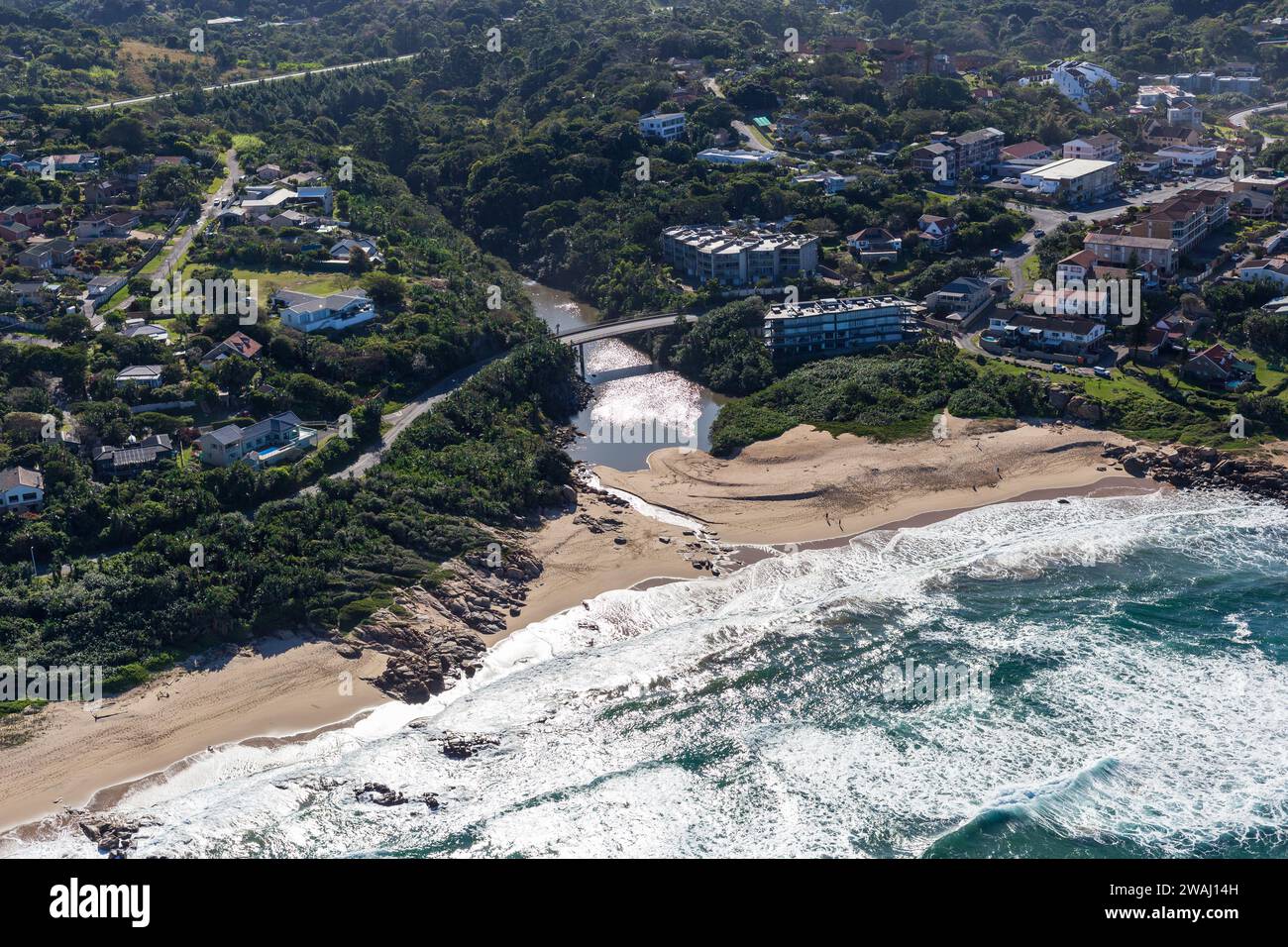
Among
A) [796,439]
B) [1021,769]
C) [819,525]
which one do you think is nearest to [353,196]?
[796,439]

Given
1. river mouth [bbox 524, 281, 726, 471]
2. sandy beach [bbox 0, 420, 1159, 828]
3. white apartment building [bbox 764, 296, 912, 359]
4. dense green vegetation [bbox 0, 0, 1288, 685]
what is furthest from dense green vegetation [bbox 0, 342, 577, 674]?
white apartment building [bbox 764, 296, 912, 359]

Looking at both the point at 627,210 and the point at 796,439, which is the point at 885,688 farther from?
the point at 627,210

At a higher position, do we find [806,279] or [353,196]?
[353,196]

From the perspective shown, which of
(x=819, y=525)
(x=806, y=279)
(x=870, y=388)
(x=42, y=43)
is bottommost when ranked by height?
(x=819, y=525)

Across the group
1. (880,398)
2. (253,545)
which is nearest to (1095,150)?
(880,398)

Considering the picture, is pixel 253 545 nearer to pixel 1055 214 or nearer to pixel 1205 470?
pixel 1205 470
